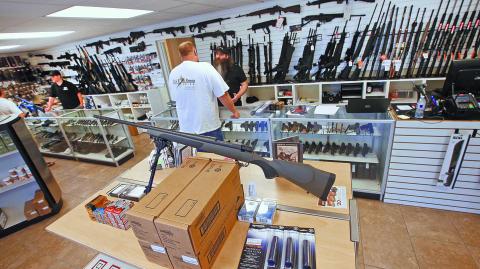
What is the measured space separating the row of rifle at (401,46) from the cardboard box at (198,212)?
315 centimetres

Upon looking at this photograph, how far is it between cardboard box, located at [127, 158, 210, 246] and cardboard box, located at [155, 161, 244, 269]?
0.03 meters

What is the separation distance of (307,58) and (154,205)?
3650mm

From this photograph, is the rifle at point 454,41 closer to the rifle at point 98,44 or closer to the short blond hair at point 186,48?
the short blond hair at point 186,48

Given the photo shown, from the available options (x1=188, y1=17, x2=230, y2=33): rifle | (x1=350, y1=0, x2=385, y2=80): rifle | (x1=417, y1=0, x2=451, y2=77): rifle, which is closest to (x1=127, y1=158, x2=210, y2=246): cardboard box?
(x1=350, y1=0, x2=385, y2=80): rifle

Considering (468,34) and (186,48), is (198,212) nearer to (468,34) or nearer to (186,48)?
(186,48)

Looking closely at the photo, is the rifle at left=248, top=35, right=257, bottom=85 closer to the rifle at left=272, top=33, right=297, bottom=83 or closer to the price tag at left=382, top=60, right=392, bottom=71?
the rifle at left=272, top=33, right=297, bottom=83

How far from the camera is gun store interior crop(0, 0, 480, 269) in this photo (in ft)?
3.51

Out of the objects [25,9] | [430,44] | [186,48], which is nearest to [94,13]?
[25,9]

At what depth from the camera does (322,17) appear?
3686mm

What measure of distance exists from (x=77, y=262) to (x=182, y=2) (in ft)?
10.4

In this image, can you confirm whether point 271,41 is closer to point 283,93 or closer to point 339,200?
point 283,93

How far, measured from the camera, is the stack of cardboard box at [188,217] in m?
0.86

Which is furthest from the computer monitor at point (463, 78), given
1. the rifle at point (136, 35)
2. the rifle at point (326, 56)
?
the rifle at point (136, 35)

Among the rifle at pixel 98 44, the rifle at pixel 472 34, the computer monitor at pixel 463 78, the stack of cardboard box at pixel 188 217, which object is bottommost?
the stack of cardboard box at pixel 188 217
